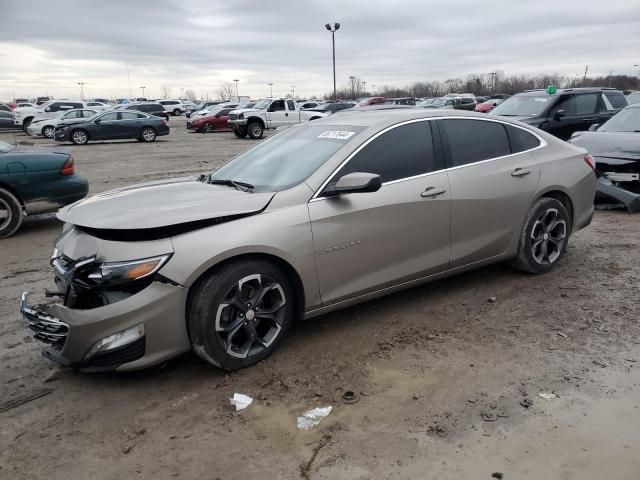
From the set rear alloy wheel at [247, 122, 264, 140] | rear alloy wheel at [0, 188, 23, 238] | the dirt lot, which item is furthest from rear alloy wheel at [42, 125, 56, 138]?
the dirt lot

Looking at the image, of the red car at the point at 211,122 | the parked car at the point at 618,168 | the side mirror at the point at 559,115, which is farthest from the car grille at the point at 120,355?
the red car at the point at 211,122

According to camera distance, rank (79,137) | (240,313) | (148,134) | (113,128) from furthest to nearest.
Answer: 1. (148,134)
2. (113,128)
3. (79,137)
4. (240,313)

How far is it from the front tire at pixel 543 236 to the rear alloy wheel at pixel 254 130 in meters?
21.9

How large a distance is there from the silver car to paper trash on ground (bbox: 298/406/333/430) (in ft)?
2.13

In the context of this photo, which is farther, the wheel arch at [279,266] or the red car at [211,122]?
the red car at [211,122]

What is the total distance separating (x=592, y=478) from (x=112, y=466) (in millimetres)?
2288

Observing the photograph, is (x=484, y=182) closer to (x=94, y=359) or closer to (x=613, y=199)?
(x=94, y=359)

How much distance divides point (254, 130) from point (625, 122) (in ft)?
63.0

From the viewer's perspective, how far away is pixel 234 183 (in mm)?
4062

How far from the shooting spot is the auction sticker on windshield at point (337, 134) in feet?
13.3

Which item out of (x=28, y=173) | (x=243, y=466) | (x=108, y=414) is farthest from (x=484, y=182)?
(x=28, y=173)

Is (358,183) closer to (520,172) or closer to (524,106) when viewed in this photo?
(520,172)

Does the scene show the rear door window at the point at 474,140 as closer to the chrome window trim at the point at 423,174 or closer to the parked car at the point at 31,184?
the chrome window trim at the point at 423,174

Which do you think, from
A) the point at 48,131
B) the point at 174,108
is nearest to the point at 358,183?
the point at 48,131
